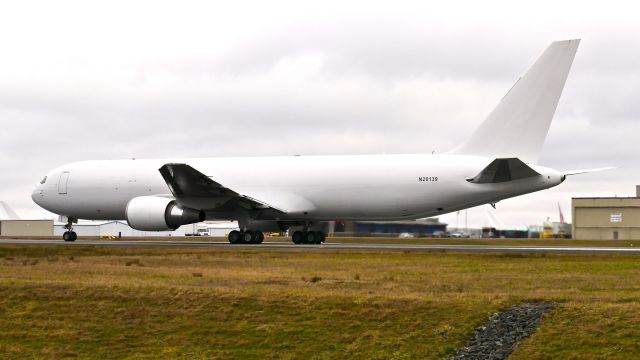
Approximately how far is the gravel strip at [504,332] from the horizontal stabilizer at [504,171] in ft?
64.7

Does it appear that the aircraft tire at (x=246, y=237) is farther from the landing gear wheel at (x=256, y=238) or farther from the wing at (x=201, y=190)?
the wing at (x=201, y=190)

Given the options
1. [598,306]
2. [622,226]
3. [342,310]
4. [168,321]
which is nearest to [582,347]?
[598,306]

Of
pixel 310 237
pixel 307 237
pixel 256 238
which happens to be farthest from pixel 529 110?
pixel 256 238

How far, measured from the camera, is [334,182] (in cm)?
4391

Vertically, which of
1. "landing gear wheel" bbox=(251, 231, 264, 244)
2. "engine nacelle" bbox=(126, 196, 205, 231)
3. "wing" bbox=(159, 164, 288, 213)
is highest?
"wing" bbox=(159, 164, 288, 213)

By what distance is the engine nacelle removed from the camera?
43.6 m

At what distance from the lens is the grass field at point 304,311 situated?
17.2m

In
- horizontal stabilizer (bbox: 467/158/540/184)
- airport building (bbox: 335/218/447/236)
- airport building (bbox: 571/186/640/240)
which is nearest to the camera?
horizontal stabilizer (bbox: 467/158/540/184)

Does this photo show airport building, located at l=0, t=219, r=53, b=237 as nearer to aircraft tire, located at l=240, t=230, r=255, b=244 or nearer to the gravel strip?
aircraft tire, located at l=240, t=230, r=255, b=244

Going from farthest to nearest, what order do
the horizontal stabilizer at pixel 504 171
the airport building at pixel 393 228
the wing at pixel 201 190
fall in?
the airport building at pixel 393 228, the wing at pixel 201 190, the horizontal stabilizer at pixel 504 171

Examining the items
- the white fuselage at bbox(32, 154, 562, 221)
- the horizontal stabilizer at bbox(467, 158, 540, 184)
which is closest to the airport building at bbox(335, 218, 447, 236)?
the white fuselage at bbox(32, 154, 562, 221)

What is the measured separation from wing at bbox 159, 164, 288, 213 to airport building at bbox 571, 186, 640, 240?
4907 centimetres

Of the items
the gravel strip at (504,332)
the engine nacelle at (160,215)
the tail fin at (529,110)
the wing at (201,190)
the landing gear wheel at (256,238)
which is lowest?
the gravel strip at (504,332)

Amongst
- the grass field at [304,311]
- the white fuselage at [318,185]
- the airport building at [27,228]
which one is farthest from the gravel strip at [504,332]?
the airport building at [27,228]
